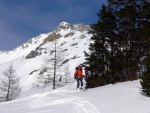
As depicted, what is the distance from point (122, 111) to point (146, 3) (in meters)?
14.5

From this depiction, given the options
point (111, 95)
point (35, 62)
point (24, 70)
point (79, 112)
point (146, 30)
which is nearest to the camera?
point (79, 112)

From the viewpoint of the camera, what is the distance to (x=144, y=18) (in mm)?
23625

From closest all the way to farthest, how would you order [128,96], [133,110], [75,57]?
1. [133,110]
2. [128,96]
3. [75,57]

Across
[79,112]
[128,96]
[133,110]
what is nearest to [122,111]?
[133,110]

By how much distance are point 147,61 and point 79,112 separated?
4147 mm

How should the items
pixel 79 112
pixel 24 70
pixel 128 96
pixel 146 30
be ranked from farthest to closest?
pixel 24 70, pixel 146 30, pixel 128 96, pixel 79 112

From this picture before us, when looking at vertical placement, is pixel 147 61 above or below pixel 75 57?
below

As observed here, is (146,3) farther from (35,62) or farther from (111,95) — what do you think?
(35,62)

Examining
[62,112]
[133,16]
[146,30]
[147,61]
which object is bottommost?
[62,112]

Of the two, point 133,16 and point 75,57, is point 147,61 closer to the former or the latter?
point 133,16

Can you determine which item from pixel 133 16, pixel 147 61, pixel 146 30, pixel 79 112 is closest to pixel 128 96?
pixel 147 61

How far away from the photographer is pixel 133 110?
1162 cm

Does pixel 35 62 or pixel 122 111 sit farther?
Result: pixel 35 62

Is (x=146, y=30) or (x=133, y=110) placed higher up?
(x=146, y=30)
